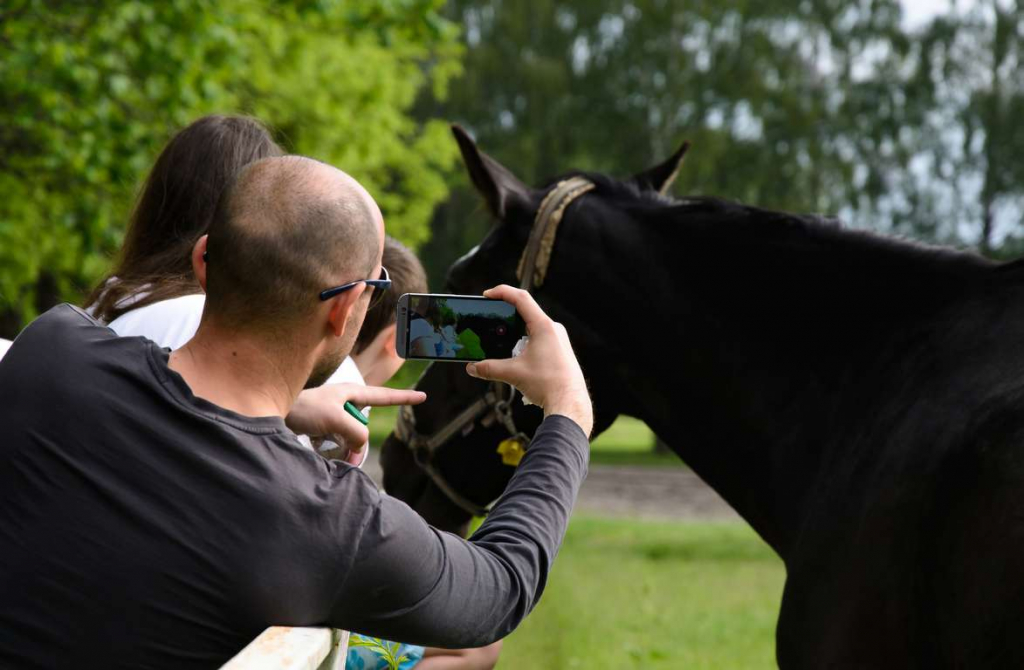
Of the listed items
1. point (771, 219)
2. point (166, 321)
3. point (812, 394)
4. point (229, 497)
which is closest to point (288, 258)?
point (229, 497)

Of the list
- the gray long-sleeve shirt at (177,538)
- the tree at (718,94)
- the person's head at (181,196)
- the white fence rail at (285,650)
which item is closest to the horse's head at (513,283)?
the person's head at (181,196)

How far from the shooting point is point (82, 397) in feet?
5.13

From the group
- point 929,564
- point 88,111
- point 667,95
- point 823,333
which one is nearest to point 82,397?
point 929,564

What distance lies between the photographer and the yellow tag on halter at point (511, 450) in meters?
3.61

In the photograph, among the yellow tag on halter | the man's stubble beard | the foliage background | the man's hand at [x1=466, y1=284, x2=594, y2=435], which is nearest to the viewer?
the man's stubble beard

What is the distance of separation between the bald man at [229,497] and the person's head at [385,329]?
1.78m

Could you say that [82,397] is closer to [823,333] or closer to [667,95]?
[823,333]

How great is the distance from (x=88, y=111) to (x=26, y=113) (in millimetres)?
623

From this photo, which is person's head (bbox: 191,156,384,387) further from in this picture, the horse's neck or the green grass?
the green grass

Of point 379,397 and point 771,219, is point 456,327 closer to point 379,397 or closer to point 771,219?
point 379,397

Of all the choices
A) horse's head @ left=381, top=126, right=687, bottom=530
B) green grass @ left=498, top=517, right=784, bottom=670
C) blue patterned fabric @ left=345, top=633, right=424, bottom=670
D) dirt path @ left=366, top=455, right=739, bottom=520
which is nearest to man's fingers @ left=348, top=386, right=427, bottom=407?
blue patterned fabric @ left=345, top=633, right=424, bottom=670

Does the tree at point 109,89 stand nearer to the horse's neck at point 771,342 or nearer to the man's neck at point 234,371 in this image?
the horse's neck at point 771,342

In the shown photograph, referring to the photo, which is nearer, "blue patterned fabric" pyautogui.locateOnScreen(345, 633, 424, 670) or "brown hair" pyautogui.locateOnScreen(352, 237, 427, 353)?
"blue patterned fabric" pyautogui.locateOnScreen(345, 633, 424, 670)

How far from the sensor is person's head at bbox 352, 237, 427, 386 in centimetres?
350
